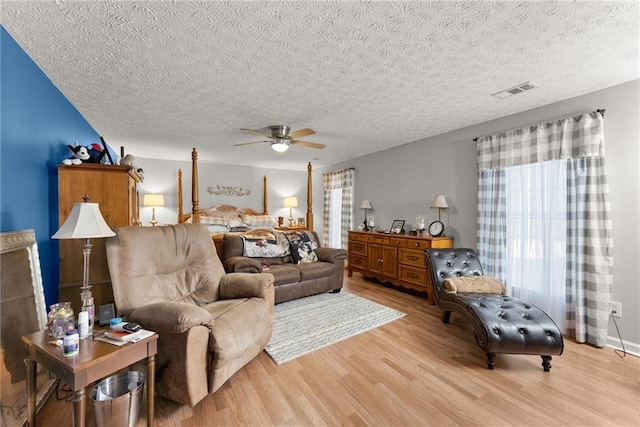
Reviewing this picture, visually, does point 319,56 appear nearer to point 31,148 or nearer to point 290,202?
point 31,148

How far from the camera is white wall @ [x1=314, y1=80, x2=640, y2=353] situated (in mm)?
2365

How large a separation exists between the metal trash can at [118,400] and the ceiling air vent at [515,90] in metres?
3.59

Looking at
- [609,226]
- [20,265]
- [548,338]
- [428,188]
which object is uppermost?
[428,188]

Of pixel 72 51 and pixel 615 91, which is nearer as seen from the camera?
pixel 72 51

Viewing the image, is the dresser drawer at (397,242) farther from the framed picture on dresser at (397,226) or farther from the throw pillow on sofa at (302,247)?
the throw pillow on sofa at (302,247)

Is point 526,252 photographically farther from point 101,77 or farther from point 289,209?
point 289,209

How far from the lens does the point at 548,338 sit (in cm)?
202

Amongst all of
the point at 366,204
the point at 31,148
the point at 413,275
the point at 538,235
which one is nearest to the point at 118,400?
the point at 31,148

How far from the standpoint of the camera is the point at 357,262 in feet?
16.0

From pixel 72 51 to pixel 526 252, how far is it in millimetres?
4457

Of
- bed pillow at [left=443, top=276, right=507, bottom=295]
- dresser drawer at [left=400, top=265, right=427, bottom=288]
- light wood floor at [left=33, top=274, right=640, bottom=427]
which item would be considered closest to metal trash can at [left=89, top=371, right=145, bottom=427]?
light wood floor at [left=33, top=274, right=640, bottom=427]

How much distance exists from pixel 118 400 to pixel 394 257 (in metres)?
3.52

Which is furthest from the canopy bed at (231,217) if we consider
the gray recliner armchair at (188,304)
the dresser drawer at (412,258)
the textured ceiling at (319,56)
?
the dresser drawer at (412,258)

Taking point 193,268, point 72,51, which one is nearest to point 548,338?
point 193,268
